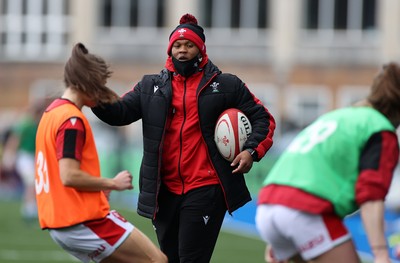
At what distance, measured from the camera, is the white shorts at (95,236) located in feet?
27.1

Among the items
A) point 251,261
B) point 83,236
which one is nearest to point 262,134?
point 83,236

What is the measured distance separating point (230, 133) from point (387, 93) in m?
1.75

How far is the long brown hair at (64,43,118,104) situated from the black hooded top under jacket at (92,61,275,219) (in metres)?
0.37

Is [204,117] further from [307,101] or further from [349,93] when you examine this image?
[307,101]

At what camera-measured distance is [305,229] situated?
7.11m

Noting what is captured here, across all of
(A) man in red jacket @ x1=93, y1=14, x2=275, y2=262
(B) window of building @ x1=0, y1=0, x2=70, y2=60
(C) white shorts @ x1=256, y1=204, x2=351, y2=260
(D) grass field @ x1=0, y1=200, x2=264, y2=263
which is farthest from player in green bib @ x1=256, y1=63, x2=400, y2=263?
(B) window of building @ x1=0, y1=0, x2=70, y2=60

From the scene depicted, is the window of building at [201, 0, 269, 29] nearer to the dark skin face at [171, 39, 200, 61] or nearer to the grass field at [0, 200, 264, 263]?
the grass field at [0, 200, 264, 263]

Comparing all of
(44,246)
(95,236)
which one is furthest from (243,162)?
(44,246)

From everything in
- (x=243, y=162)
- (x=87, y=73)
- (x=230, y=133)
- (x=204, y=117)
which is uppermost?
(x=87, y=73)

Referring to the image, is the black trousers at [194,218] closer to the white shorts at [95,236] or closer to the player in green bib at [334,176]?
the white shorts at [95,236]

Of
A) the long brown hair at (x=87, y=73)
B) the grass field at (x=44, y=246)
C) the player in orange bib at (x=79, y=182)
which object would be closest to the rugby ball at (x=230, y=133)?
the player in orange bib at (x=79, y=182)

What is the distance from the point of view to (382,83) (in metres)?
7.17

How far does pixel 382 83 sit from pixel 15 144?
15.3m

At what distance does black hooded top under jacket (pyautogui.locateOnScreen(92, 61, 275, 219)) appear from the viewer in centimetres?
870
